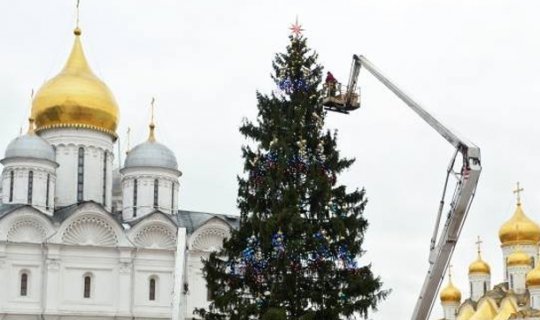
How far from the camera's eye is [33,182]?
1631 inches

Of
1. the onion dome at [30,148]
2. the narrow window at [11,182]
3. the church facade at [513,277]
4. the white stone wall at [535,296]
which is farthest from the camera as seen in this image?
the church facade at [513,277]

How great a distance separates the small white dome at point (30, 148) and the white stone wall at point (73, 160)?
4.34 ft

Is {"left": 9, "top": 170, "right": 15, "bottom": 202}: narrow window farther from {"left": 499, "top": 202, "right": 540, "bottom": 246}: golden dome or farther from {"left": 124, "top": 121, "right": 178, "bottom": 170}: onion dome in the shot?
{"left": 499, "top": 202, "right": 540, "bottom": 246}: golden dome

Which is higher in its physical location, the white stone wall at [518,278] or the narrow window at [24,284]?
the white stone wall at [518,278]

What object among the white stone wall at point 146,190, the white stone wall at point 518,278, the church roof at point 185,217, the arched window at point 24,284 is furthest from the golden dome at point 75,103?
the white stone wall at point 518,278

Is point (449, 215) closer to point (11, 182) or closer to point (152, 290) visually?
point (152, 290)

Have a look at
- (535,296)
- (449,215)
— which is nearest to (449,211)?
(449,215)

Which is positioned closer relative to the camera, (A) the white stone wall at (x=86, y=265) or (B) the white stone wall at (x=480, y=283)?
(A) the white stone wall at (x=86, y=265)

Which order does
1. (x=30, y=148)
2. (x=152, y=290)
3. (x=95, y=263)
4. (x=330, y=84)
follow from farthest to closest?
1. (x=30, y=148)
2. (x=152, y=290)
3. (x=95, y=263)
4. (x=330, y=84)

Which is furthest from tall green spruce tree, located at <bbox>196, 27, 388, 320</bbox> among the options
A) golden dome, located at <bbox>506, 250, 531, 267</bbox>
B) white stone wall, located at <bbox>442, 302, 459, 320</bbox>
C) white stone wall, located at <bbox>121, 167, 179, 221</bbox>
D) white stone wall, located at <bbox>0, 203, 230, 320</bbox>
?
white stone wall, located at <bbox>442, 302, 459, 320</bbox>

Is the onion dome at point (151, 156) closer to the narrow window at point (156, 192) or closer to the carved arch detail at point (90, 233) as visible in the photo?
the narrow window at point (156, 192)

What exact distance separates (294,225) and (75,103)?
83.2ft

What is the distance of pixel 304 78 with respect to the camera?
68.4ft

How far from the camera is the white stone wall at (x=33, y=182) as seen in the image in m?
41.2
